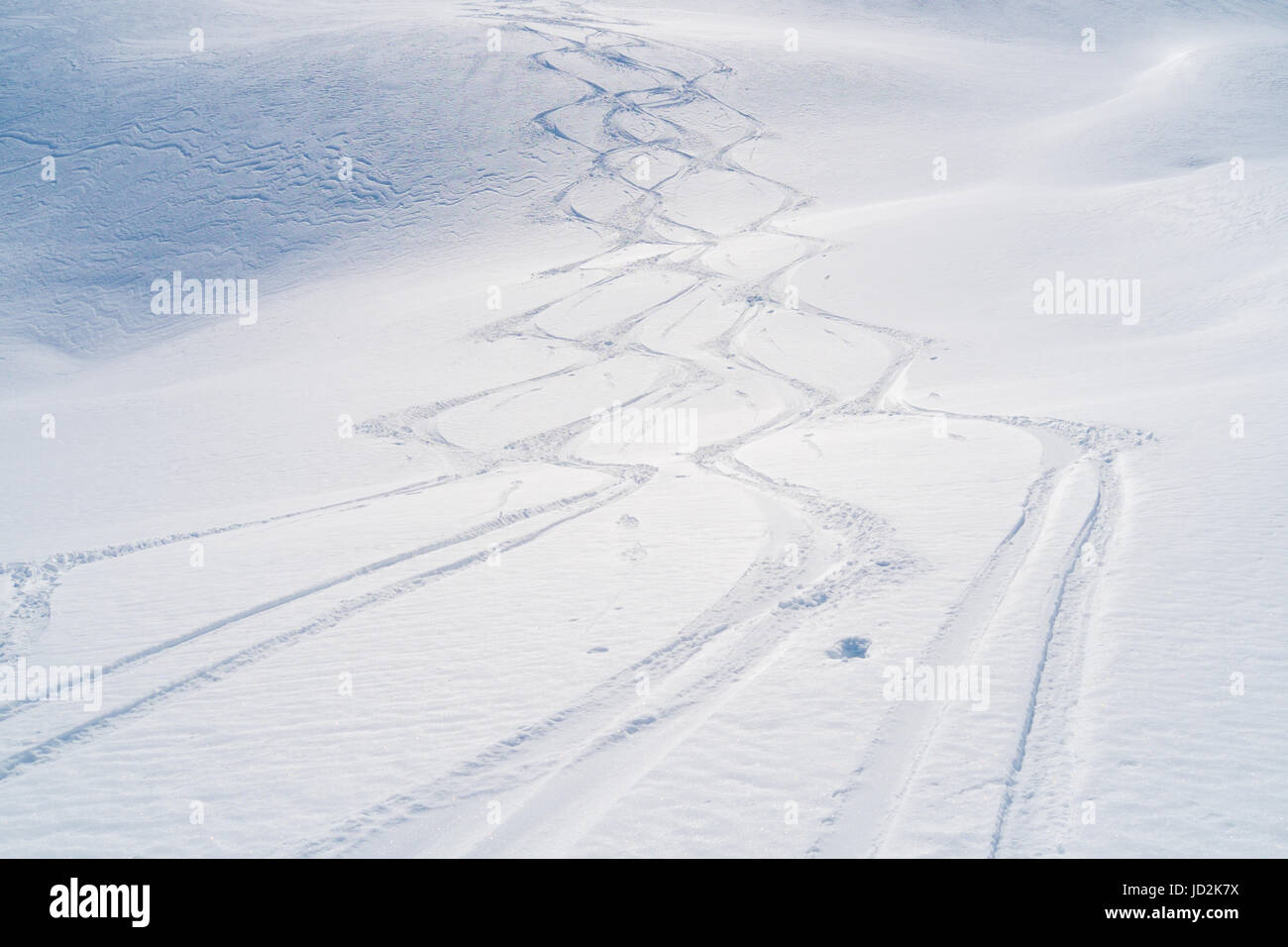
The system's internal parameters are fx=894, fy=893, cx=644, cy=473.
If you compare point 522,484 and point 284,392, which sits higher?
point 284,392

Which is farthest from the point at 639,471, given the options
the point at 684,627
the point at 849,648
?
the point at 849,648

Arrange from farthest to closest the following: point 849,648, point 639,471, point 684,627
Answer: point 639,471 < point 684,627 < point 849,648

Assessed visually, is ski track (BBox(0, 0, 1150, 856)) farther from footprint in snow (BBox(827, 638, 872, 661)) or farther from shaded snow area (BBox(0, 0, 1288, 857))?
footprint in snow (BBox(827, 638, 872, 661))

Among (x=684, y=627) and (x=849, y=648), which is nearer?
(x=849, y=648)

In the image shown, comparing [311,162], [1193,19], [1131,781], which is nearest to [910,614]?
[1131,781]

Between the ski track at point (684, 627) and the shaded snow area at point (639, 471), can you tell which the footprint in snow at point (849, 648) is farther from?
the ski track at point (684, 627)

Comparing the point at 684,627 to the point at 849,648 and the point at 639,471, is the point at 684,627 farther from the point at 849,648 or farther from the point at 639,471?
the point at 639,471

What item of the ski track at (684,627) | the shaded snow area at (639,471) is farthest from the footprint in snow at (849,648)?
the ski track at (684,627)
